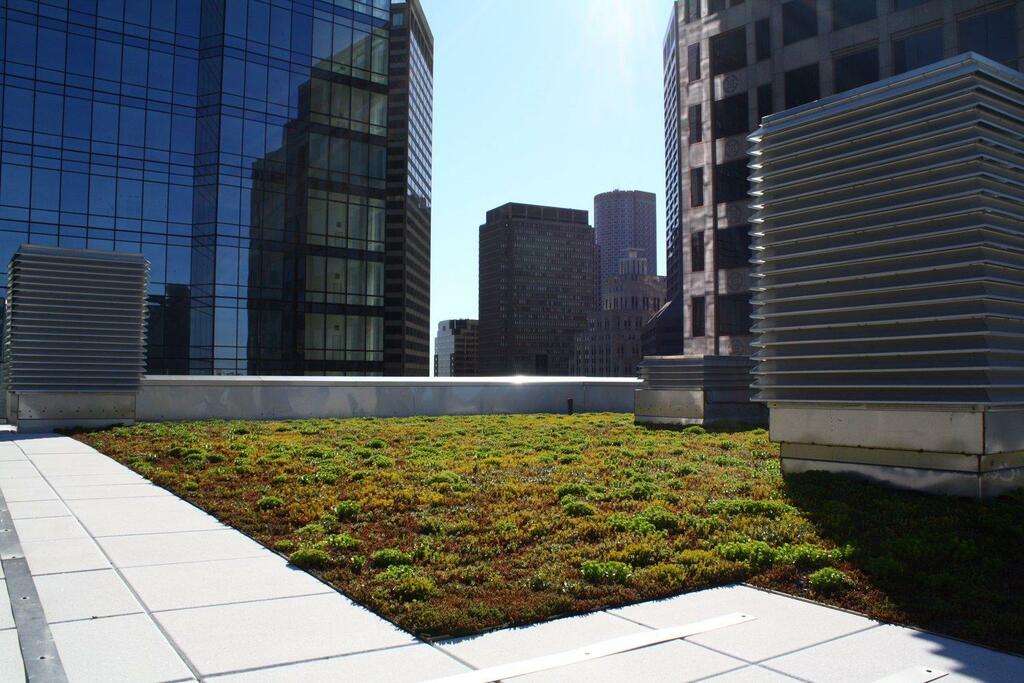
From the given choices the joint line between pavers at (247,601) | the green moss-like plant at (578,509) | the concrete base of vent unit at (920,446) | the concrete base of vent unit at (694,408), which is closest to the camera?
the joint line between pavers at (247,601)

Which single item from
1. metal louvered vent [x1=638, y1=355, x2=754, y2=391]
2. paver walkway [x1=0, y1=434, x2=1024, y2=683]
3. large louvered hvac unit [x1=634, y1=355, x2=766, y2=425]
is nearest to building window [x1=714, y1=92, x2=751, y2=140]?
metal louvered vent [x1=638, y1=355, x2=754, y2=391]

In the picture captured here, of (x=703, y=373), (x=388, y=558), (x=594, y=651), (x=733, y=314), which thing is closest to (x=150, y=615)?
(x=388, y=558)

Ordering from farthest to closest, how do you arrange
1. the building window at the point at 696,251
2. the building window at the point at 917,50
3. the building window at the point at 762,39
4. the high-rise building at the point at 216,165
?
the high-rise building at the point at 216,165 < the building window at the point at 696,251 < the building window at the point at 762,39 < the building window at the point at 917,50

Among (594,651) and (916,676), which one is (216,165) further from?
(916,676)

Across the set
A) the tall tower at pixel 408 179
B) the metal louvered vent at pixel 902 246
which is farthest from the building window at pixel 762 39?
the tall tower at pixel 408 179

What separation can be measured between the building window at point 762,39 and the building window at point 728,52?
996 mm

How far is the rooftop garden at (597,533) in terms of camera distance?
5.98 meters

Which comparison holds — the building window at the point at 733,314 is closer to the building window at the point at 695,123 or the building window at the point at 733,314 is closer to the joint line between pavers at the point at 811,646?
the building window at the point at 695,123

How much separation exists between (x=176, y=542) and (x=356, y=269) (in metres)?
54.1

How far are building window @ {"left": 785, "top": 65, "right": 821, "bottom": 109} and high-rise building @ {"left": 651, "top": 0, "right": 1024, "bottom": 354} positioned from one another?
0.06m

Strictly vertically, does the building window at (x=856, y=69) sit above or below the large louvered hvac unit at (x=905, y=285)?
above

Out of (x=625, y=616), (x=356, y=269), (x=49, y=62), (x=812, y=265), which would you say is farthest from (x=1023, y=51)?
(x=49, y=62)

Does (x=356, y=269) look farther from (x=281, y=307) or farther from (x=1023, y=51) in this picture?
(x=1023, y=51)

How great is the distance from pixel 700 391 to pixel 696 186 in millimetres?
28292
